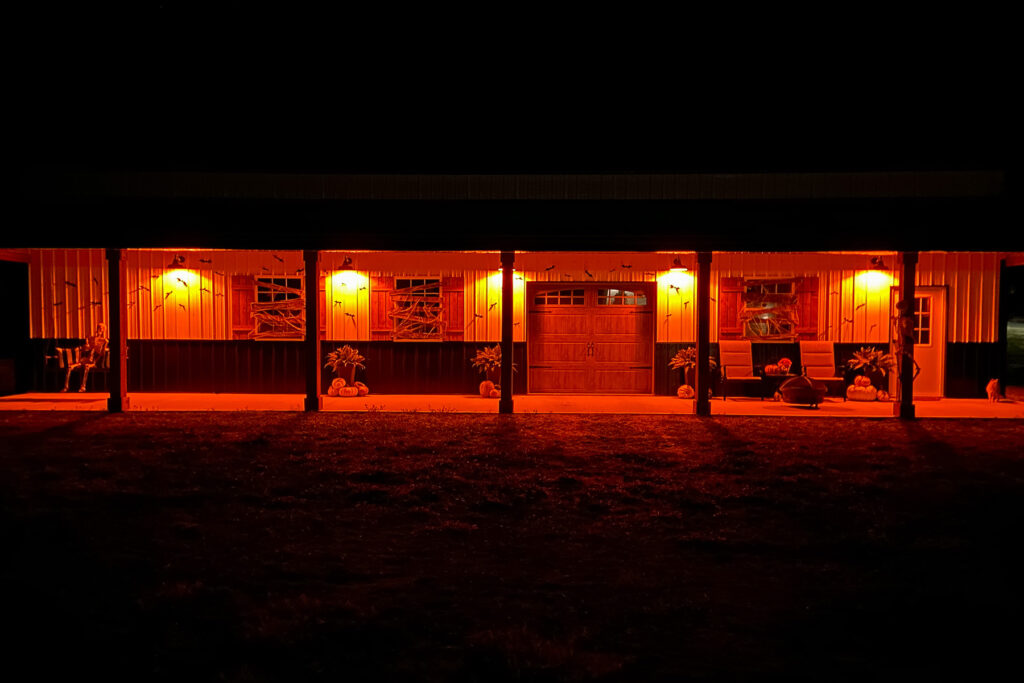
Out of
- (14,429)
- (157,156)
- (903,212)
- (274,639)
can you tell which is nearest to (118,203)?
(14,429)

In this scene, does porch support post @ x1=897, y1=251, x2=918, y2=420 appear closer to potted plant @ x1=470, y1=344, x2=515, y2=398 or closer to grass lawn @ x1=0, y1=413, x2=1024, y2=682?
grass lawn @ x1=0, y1=413, x2=1024, y2=682

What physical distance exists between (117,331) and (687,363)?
9.81 metres

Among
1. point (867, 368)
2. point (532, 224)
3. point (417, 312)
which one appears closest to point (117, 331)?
point (417, 312)

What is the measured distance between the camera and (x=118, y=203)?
42.3 feet

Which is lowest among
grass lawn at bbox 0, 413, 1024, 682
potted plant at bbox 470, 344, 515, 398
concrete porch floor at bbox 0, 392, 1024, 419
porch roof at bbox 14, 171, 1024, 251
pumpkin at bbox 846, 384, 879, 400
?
grass lawn at bbox 0, 413, 1024, 682

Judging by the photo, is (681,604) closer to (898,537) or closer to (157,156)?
(898,537)

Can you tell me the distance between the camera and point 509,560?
17.1 feet

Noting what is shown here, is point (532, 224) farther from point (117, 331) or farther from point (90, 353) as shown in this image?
point (90, 353)

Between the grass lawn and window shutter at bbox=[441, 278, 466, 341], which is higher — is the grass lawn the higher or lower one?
the lower one

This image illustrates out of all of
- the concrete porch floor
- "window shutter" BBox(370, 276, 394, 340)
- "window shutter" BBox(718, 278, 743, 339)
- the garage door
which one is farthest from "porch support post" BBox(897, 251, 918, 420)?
"window shutter" BBox(370, 276, 394, 340)

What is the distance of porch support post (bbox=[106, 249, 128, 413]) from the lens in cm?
1170

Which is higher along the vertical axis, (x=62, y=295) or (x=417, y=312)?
(x=62, y=295)

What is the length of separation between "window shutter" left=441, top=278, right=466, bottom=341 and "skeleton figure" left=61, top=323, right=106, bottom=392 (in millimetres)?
6354

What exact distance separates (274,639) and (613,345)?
1130 cm
